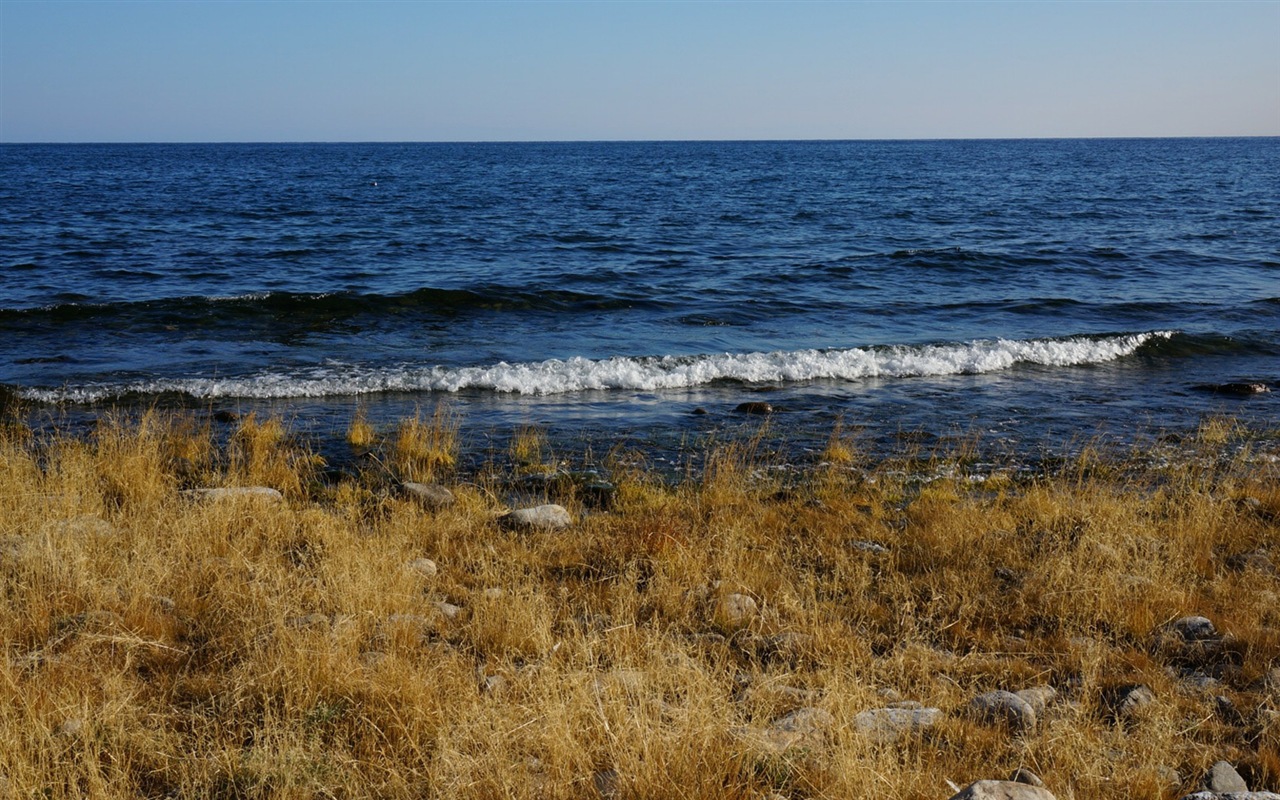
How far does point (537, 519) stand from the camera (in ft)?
27.0

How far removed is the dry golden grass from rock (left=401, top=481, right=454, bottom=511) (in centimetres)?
16

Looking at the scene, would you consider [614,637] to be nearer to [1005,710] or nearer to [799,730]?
[799,730]

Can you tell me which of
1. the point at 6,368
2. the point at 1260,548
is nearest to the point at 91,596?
the point at 1260,548

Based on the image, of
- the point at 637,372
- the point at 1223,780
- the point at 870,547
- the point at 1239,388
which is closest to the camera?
the point at 1223,780

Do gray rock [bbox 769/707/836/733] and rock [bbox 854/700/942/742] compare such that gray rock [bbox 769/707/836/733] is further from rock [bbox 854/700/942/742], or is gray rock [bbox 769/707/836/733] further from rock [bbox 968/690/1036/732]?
rock [bbox 968/690/1036/732]

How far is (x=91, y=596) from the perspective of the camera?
5816mm

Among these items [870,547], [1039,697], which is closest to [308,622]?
[1039,697]

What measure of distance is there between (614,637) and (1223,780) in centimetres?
300

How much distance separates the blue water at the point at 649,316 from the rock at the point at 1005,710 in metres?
7.89

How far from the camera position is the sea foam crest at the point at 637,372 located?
14922 millimetres

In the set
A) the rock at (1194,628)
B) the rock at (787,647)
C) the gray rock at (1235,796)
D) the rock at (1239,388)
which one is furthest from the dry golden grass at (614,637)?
the rock at (1239,388)

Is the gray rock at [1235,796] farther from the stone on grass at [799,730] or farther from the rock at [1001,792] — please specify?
the stone on grass at [799,730]

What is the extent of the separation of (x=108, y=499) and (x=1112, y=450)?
1136 cm

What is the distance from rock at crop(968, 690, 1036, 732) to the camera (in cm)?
479
